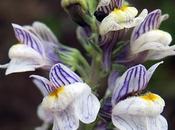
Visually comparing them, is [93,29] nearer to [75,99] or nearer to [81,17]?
[81,17]

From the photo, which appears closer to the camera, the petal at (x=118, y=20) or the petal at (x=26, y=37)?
the petal at (x=118, y=20)

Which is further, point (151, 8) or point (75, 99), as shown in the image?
point (151, 8)

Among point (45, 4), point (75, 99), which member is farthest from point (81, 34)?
point (45, 4)

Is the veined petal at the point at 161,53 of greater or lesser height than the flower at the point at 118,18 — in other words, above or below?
below

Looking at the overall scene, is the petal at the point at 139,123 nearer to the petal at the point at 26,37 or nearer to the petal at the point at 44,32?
the petal at the point at 26,37

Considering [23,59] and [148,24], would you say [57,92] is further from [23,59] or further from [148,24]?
[148,24]

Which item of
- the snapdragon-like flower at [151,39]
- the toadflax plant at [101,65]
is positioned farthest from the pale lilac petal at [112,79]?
the snapdragon-like flower at [151,39]

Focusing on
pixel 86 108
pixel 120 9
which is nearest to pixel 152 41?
pixel 120 9
